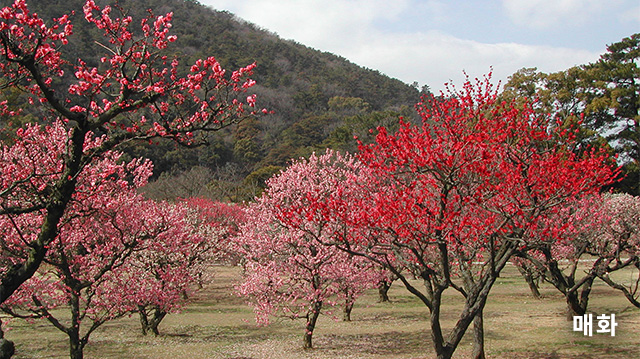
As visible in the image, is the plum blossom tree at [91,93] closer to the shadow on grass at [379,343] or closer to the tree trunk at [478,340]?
the tree trunk at [478,340]

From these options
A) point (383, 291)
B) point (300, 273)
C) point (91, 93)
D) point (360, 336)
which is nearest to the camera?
point (91, 93)

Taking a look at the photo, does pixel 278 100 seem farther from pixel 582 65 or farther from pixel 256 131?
pixel 582 65

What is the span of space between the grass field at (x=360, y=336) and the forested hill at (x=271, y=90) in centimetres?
3791

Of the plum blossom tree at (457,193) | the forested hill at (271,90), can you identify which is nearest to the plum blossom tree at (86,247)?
the plum blossom tree at (457,193)

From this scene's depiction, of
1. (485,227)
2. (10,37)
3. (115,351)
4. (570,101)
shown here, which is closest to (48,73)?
(10,37)

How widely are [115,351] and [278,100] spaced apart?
91.9 metres

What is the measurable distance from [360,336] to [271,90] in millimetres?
98041

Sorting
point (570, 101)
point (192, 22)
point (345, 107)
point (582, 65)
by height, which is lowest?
point (570, 101)

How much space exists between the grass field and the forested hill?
37905 millimetres

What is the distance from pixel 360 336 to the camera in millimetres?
18266

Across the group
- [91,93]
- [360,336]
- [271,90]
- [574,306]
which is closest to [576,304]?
[574,306]

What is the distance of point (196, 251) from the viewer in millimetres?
23562

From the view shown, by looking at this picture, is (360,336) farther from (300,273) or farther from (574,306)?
(574,306)

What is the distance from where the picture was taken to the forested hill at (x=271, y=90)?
2827 inches
